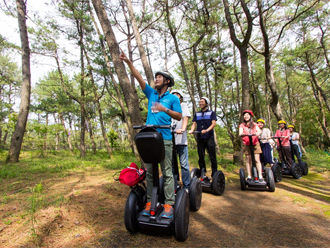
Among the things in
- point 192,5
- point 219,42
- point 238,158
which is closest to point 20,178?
point 238,158

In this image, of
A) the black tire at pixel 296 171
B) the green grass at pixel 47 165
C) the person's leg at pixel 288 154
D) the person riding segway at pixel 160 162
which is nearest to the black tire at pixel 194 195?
the person riding segway at pixel 160 162

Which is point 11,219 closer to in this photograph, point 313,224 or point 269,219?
point 269,219

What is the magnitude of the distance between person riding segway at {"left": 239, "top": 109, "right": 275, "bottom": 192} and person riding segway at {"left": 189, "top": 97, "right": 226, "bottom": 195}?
28.8 inches

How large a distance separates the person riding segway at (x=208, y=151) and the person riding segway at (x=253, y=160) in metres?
0.73

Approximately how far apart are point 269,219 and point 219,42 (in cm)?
1465

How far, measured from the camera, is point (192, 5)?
402 inches

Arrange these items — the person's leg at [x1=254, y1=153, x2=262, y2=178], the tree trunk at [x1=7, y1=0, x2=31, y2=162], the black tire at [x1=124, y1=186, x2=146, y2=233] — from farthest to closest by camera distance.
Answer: the tree trunk at [x1=7, y1=0, x2=31, y2=162] → the person's leg at [x1=254, y1=153, x2=262, y2=178] → the black tire at [x1=124, y1=186, x2=146, y2=233]

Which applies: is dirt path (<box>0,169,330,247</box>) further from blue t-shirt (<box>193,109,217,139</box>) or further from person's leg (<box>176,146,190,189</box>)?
blue t-shirt (<box>193,109,217,139</box>)

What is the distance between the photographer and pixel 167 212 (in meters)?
2.28

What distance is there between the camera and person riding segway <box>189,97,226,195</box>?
4.23 metres

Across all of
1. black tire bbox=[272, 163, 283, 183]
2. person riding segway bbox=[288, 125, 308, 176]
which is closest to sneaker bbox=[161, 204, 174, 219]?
black tire bbox=[272, 163, 283, 183]

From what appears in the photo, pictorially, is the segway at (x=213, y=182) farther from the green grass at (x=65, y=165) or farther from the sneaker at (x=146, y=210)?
the green grass at (x=65, y=165)

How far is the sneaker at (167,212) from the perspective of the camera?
7.34ft

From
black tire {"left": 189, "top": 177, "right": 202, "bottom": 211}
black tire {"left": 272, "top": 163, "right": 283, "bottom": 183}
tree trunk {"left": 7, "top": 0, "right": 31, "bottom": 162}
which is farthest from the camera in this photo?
tree trunk {"left": 7, "top": 0, "right": 31, "bottom": 162}
